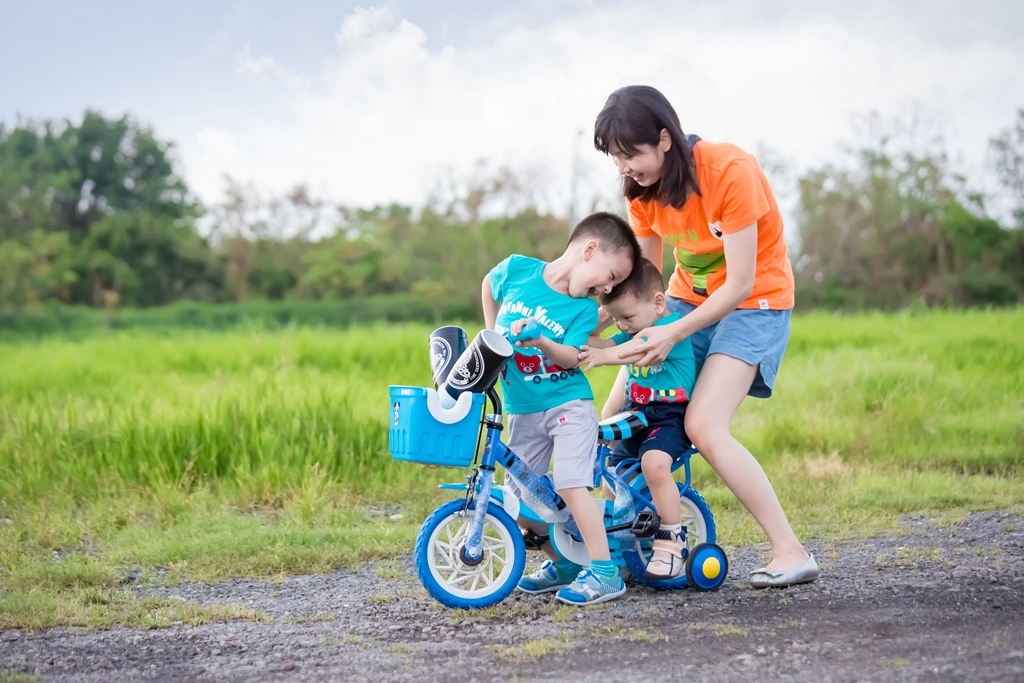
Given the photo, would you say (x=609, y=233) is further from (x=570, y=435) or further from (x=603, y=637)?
(x=603, y=637)

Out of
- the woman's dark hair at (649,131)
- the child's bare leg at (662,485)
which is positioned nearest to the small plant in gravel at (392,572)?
the child's bare leg at (662,485)

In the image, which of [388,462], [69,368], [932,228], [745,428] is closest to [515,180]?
[932,228]

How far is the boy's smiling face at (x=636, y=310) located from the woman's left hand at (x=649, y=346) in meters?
0.11

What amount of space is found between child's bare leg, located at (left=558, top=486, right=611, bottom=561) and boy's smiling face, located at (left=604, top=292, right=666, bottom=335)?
54 cm

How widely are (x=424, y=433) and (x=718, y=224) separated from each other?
45.0 inches

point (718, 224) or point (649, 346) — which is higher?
point (718, 224)

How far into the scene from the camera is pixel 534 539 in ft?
11.7

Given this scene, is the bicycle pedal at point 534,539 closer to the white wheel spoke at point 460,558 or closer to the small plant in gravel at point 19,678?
the white wheel spoke at point 460,558

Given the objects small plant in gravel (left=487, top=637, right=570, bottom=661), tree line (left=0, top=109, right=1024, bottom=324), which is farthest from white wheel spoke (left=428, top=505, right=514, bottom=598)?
tree line (left=0, top=109, right=1024, bottom=324)

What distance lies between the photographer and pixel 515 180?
2091 cm

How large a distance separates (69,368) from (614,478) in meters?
8.17

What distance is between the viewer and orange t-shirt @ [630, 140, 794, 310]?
10.8ft

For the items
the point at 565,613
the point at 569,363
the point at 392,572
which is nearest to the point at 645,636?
the point at 565,613

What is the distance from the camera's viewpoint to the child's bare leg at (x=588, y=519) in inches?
129
